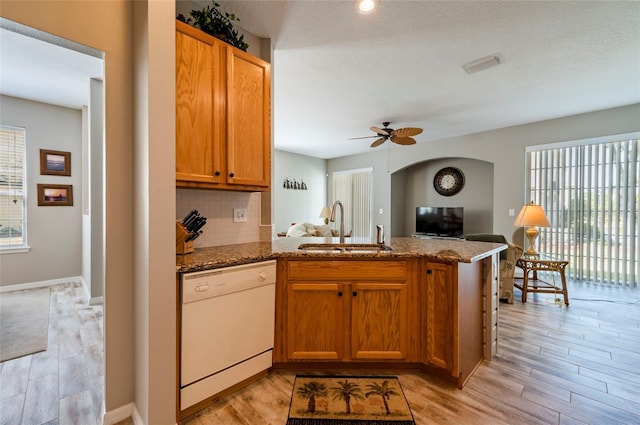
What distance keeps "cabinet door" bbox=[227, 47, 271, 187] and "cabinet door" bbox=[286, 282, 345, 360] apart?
0.86 metres

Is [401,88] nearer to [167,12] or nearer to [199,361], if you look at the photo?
[167,12]

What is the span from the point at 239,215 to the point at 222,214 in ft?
0.50

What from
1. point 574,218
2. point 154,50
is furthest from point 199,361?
point 574,218

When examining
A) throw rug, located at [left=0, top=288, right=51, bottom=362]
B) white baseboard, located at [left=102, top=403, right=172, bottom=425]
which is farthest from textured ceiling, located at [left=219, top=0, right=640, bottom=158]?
throw rug, located at [left=0, top=288, right=51, bottom=362]

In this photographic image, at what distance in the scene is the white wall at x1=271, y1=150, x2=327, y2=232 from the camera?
7301mm

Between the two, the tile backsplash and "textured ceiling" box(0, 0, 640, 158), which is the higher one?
"textured ceiling" box(0, 0, 640, 158)

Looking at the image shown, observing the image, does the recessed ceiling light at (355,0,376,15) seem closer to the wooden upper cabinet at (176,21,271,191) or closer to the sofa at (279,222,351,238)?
the wooden upper cabinet at (176,21,271,191)

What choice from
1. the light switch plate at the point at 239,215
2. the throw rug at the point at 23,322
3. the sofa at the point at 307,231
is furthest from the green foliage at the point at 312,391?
the sofa at the point at 307,231

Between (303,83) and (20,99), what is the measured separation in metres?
4.11

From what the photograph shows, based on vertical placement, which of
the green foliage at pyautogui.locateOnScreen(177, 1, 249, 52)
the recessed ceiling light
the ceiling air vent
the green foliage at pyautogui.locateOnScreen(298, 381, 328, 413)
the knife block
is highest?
the ceiling air vent

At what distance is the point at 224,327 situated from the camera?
1.70 meters

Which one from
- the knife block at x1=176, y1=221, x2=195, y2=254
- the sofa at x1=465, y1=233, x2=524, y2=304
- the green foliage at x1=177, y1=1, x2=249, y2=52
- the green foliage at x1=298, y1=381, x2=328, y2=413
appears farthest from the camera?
the sofa at x1=465, y1=233, x2=524, y2=304

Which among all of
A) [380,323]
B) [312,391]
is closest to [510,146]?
[380,323]

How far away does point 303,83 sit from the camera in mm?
3510
